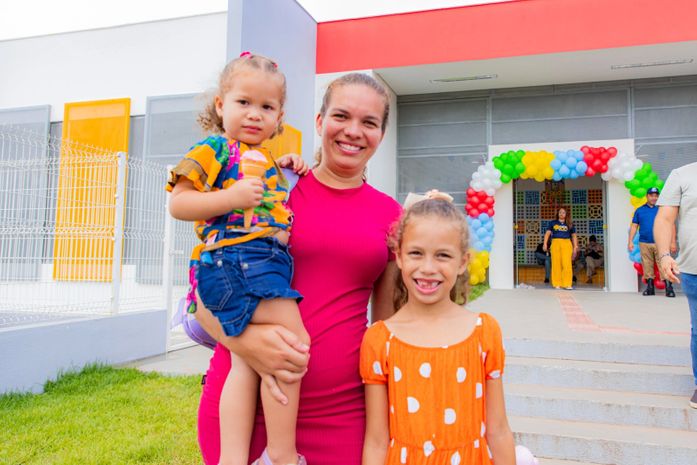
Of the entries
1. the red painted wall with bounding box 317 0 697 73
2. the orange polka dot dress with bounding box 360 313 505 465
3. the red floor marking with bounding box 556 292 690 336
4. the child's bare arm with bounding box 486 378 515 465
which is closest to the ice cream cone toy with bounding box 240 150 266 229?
the orange polka dot dress with bounding box 360 313 505 465

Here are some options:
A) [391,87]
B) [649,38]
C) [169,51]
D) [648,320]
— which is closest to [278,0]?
[391,87]

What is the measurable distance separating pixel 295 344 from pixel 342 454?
1.02 feet

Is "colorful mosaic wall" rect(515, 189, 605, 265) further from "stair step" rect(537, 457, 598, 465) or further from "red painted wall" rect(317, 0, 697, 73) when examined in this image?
"stair step" rect(537, 457, 598, 465)

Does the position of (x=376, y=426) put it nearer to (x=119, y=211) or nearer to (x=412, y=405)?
(x=412, y=405)

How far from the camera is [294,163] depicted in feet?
4.65

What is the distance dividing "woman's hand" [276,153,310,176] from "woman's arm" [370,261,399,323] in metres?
0.36

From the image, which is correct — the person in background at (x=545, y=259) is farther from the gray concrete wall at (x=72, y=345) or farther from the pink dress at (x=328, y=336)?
the pink dress at (x=328, y=336)

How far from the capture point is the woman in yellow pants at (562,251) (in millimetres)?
9414

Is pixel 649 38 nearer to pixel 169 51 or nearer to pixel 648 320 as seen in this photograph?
pixel 648 320

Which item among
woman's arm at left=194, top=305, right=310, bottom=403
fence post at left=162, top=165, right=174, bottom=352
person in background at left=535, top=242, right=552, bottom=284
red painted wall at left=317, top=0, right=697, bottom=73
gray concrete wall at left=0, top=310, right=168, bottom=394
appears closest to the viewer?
woman's arm at left=194, top=305, right=310, bottom=403

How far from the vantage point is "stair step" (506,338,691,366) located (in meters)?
4.15

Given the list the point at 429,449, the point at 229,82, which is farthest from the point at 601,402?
the point at 229,82

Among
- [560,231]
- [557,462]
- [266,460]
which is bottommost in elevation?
[557,462]

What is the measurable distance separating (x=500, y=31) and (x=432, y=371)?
A: 8826 mm
